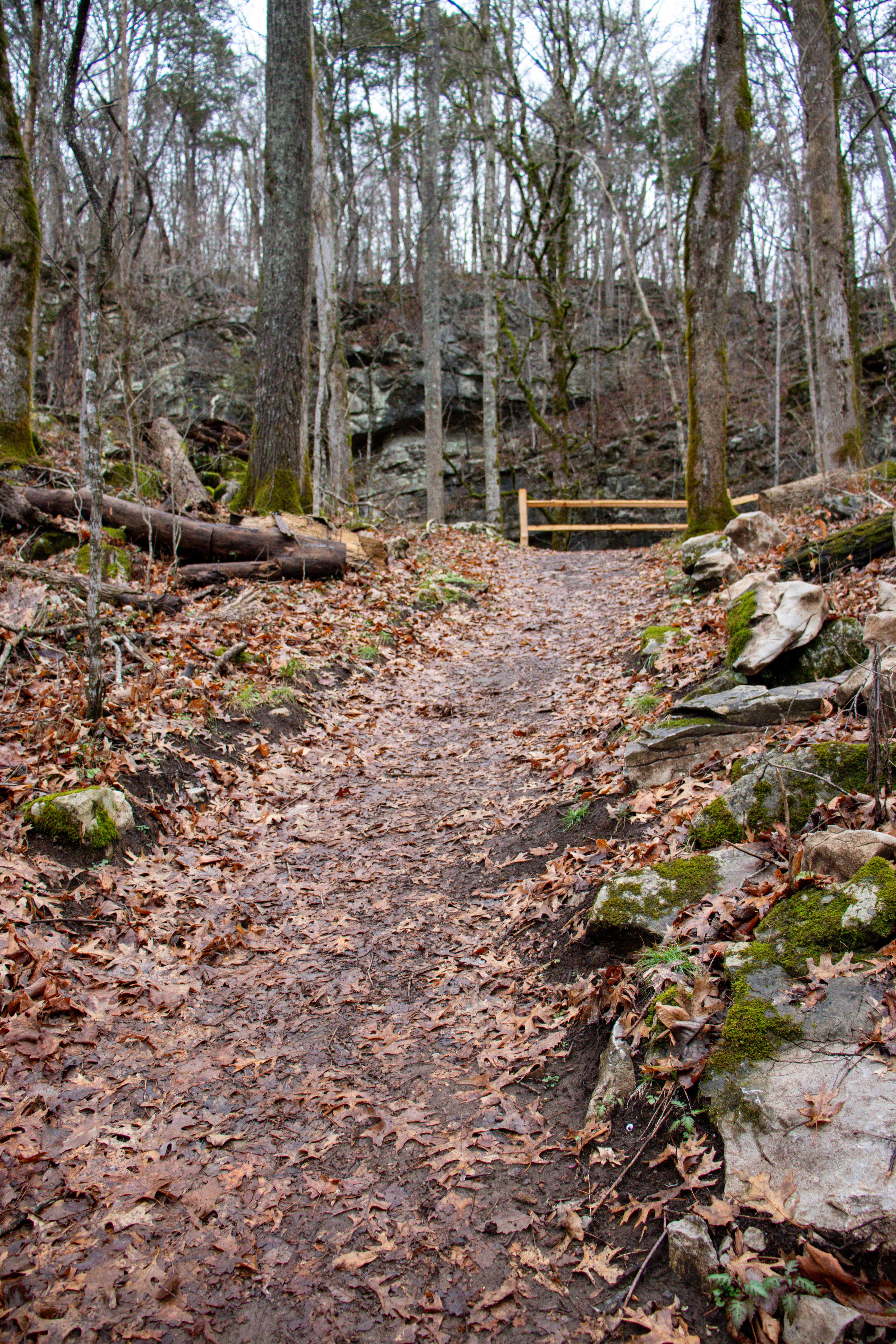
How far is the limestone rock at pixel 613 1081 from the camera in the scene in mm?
2709

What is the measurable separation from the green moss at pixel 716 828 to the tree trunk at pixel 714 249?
6.94 m

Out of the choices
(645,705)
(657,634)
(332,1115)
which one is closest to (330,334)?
(657,634)

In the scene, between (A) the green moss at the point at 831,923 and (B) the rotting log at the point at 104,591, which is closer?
(A) the green moss at the point at 831,923

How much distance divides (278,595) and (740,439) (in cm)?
1915

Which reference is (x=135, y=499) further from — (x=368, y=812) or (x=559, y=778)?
(x=559, y=778)

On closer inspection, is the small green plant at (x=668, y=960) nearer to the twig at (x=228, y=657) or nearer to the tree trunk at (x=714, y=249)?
the twig at (x=228, y=657)

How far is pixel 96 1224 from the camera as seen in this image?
97.4 inches

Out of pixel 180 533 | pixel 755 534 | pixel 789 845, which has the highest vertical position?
pixel 180 533

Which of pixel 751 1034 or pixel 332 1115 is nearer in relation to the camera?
pixel 751 1034

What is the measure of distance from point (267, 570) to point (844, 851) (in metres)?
7.26

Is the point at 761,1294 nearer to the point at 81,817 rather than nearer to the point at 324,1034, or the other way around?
Answer: the point at 324,1034

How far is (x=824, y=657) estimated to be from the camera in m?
4.96

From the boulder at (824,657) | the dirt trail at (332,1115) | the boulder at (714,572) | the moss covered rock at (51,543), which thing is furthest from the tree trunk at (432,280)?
the dirt trail at (332,1115)

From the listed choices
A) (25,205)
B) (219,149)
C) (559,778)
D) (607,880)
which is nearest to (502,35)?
(219,149)
